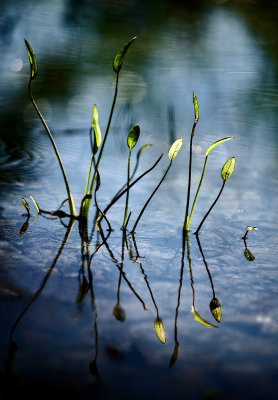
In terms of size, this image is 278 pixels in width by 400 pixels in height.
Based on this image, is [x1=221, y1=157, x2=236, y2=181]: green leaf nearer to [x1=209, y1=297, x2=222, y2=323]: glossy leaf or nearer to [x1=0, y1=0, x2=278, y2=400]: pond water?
[x1=0, y1=0, x2=278, y2=400]: pond water

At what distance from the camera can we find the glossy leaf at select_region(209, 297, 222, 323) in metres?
0.51

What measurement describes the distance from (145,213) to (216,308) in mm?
452

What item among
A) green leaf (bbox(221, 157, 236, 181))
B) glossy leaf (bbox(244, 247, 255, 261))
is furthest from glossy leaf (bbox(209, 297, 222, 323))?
green leaf (bbox(221, 157, 236, 181))

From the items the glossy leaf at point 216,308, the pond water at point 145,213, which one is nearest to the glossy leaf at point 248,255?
the pond water at point 145,213

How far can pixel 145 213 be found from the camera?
38.0 inches

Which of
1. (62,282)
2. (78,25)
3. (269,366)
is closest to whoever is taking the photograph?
(269,366)

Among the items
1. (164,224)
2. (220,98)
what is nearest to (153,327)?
(164,224)

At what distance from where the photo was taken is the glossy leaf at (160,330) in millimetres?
458

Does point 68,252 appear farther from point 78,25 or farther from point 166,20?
point 166,20

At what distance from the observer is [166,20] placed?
241 centimetres

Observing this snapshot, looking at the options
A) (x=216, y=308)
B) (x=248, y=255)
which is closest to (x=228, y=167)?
(x=248, y=255)

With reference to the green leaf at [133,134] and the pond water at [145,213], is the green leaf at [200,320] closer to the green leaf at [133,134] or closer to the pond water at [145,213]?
the pond water at [145,213]

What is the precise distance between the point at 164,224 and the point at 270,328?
0.43 meters

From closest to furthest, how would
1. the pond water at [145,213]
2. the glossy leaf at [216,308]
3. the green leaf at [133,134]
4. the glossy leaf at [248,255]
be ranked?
1. the pond water at [145,213]
2. the glossy leaf at [216,308]
3. the glossy leaf at [248,255]
4. the green leaf at [133,134]
